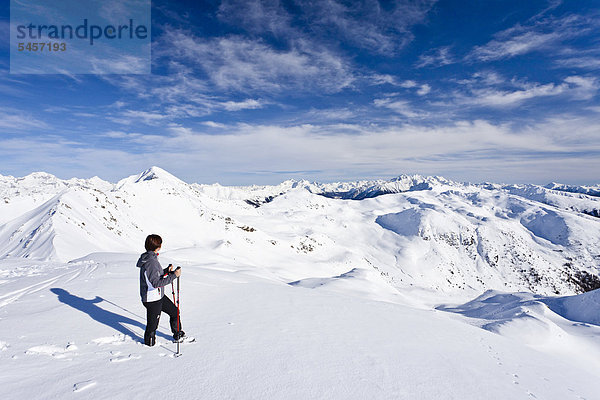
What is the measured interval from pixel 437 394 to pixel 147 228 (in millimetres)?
63682

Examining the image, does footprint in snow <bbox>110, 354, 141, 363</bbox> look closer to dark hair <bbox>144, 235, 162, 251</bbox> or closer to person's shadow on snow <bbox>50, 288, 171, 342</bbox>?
person's shadow on snow <bbox>50, 288, 171, 342</bbox>

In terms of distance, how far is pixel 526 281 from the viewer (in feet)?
398

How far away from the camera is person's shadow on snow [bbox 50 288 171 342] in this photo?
7.30 m

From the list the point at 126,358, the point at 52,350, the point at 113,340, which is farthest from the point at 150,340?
the point at 52,350

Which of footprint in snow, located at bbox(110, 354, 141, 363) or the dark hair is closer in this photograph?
footprint in snow, located at bbox(110, 354, 141, 363)

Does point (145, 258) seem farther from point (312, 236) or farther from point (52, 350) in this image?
point (312, 236)

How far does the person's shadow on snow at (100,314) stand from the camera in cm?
730

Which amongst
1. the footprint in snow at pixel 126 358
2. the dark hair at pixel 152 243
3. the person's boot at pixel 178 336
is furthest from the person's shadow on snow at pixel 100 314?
the dark hair at pixel 152 243

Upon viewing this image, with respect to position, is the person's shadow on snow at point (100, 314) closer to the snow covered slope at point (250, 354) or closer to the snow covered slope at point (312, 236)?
the snow covered slope at point (250, 354)

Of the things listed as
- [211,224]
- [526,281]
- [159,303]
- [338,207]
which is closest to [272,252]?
[211,224]

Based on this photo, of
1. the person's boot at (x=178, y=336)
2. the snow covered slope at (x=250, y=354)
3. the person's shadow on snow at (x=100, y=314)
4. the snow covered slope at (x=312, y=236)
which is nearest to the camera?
the snow covered slope at (x=250, y=354)

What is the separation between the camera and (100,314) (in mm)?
8070

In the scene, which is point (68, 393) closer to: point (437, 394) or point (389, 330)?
point (437, 394)

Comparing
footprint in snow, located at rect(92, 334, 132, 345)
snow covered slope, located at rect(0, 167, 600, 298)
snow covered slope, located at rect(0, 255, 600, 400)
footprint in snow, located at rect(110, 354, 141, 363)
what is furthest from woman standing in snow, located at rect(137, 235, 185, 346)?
snow covered slope, located at rect(0, 167, 600, 298)
